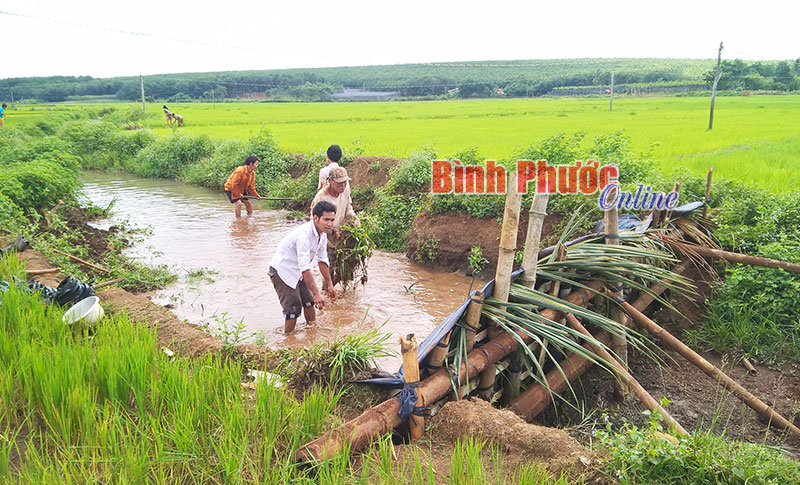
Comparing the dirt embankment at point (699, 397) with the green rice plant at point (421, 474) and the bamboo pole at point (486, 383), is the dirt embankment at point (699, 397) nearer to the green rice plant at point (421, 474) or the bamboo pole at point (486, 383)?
the bamboo pole at point (486, 383)

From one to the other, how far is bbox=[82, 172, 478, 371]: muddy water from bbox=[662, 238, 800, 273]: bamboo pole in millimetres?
2437

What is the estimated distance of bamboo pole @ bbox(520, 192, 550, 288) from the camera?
12.1ft

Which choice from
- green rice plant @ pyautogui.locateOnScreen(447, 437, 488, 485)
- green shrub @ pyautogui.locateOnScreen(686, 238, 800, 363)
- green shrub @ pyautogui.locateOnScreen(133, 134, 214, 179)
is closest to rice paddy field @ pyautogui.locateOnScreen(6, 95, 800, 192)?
green shrub @ pyautogui.locateOnScreen(133, 134, 214, 179)

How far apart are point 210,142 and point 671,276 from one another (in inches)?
567

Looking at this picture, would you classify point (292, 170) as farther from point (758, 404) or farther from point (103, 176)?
point (758, 404)

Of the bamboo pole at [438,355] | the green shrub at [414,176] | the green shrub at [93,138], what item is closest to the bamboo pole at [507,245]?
the bamboo pole at [438,355]

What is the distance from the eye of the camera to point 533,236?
12.3 feet

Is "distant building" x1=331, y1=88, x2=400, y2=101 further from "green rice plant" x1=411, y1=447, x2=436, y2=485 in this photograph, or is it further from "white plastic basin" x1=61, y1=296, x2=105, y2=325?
"green rice plant" x1=411, y1=447, x2=436, y2=485

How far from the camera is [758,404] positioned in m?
3.93

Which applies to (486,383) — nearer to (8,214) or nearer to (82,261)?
(82,261)

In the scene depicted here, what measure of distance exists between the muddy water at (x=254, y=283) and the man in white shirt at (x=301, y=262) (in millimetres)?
385

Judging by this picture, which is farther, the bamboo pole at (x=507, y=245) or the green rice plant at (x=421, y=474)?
the bamboo pole at (x=507, y=245)

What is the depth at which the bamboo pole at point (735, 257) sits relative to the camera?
4.95m

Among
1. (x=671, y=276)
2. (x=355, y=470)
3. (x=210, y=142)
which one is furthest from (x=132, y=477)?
(x=210, y=142)
